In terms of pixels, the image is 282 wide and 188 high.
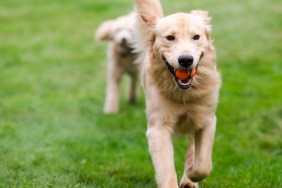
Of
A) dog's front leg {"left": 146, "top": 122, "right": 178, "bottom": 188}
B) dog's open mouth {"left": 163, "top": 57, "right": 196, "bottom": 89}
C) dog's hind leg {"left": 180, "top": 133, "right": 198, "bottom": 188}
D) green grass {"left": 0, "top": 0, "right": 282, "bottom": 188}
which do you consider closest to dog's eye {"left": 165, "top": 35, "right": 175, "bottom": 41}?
dog's open mouth {"left": 163, "top": 57, "right": 196, "bottom": 89}

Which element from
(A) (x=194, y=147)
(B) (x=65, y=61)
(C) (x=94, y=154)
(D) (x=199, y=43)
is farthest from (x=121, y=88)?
(D) (x=199, y=43)

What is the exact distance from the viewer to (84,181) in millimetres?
5719

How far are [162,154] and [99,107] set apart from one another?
16.7ft

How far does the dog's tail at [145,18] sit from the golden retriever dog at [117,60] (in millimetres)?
2958

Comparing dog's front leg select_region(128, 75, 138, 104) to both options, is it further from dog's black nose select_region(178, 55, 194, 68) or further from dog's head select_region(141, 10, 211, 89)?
dog's black nose select_region(178, 55, 194, 68)

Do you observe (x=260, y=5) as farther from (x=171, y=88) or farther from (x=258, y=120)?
(x=171, y=88)

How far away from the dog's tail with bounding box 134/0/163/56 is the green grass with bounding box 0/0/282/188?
47.3 inches

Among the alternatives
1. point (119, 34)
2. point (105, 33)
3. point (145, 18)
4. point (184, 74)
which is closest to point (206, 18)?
point (145, 18)

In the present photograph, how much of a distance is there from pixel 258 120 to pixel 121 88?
3917 millimetres

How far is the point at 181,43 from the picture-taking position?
5.10 metres

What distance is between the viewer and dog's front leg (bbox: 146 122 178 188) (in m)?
5.08

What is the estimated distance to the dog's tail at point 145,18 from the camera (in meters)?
5.86

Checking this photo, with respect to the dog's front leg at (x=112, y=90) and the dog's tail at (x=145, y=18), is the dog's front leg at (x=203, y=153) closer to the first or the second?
the dog's tail at (x=145, y=18)

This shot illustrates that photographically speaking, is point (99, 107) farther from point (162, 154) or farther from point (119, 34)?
point (162, 154)
